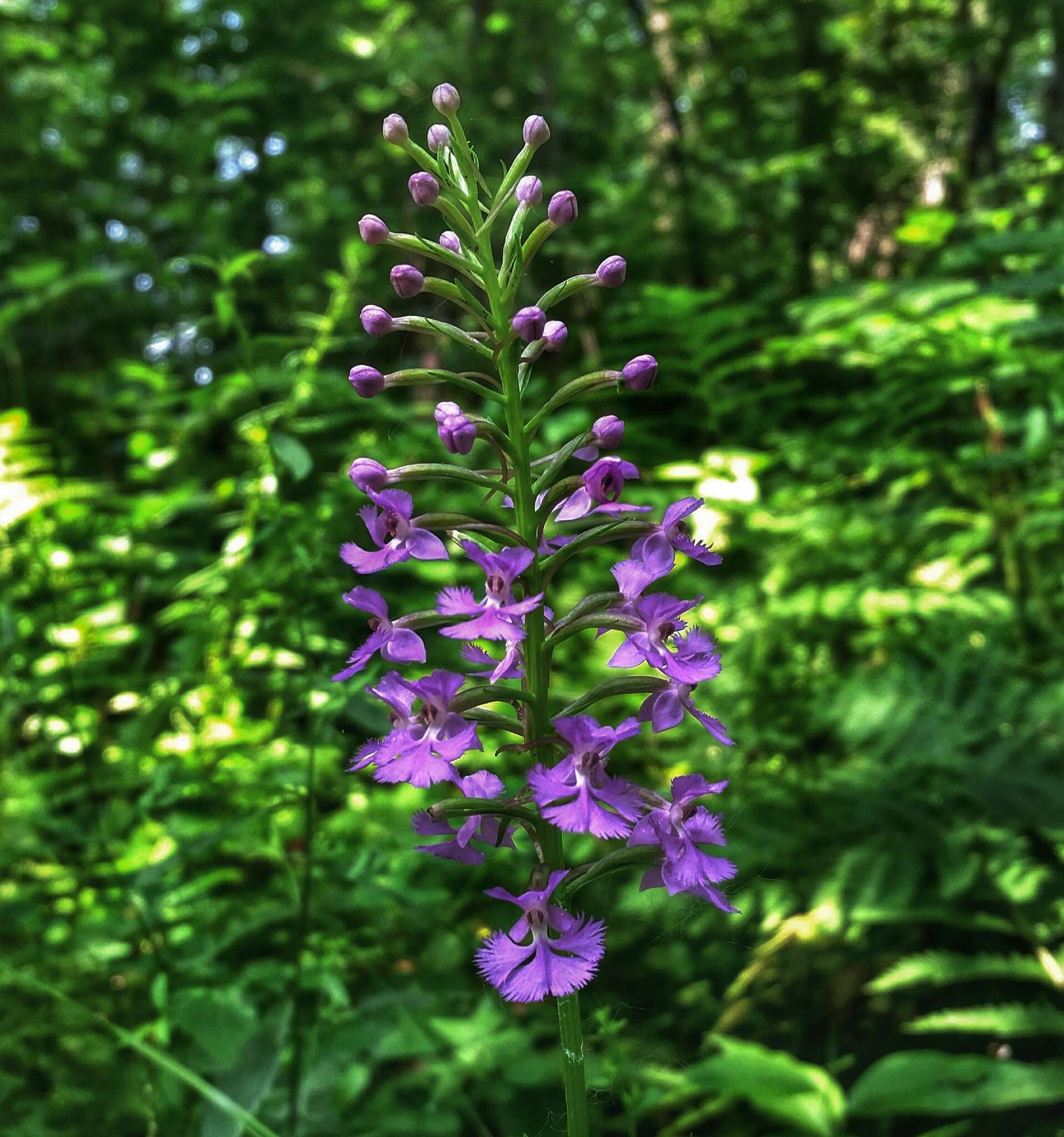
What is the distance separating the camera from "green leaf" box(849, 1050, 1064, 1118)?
87.4 inches

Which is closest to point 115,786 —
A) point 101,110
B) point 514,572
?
point 514,572

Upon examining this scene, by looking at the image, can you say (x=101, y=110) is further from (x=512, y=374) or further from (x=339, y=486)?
(x=512, y=374)

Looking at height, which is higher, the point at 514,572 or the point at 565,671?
the point at 565,671

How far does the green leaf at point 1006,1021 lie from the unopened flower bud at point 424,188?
228 centimetres

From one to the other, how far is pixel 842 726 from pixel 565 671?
1.38m

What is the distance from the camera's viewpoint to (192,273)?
5.28m

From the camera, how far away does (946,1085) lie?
2.41 m

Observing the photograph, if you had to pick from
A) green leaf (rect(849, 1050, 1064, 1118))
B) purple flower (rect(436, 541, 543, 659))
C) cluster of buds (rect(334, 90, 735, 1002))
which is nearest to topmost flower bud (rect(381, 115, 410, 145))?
cluster of buds (rect(334, 90, 735, 1002))

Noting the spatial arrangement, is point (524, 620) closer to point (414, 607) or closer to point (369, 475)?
point (369, 475)

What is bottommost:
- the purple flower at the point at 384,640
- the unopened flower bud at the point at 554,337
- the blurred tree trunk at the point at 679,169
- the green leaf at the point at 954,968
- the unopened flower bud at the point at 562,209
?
the green leaf at the point at 954,968

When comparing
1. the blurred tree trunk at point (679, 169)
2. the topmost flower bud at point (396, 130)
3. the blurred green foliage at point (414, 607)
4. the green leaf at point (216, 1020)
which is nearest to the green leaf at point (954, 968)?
the blurred green foliage at point (414, 607)

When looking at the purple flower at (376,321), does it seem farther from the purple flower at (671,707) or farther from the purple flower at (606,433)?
the purple flower at (671,707)

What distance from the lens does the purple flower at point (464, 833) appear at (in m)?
1.37

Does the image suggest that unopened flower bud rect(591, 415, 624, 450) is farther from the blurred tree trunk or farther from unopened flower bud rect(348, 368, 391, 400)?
the blurred tree trunk
